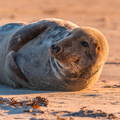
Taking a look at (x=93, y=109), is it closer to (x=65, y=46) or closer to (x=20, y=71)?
(x=65, y=46)

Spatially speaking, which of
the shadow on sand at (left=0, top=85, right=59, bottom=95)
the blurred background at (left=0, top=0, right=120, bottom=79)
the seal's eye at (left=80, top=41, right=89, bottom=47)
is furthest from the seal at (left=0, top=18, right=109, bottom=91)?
the blurred background at (left=0, top=0, right=120, bottom=79)

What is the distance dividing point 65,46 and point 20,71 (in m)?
1.10

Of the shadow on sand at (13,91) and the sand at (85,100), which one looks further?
the shadow on sand at (13,91)

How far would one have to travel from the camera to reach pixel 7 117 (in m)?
6.15

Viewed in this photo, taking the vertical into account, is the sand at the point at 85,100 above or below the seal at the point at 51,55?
below

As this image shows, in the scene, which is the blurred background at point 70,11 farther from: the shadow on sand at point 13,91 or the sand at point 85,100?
the shadow on sand at point 13,91

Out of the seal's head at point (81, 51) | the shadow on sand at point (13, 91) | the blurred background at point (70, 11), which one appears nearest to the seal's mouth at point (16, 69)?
the shadow on sand at point (13, 91)

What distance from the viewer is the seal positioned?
7.25m

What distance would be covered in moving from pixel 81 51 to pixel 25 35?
1.34 m

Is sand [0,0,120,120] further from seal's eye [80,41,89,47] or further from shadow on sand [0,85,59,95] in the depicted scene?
seal's eye [80,41,89,47]

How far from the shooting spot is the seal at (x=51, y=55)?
725 cm

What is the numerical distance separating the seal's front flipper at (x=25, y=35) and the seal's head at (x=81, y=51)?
1017 mm

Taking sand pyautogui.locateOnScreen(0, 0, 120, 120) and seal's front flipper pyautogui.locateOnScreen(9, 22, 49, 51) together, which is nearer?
sand pyautogui.locateOnScreen(0, 0, 120, 120)

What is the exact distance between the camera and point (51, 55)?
7445 mm
